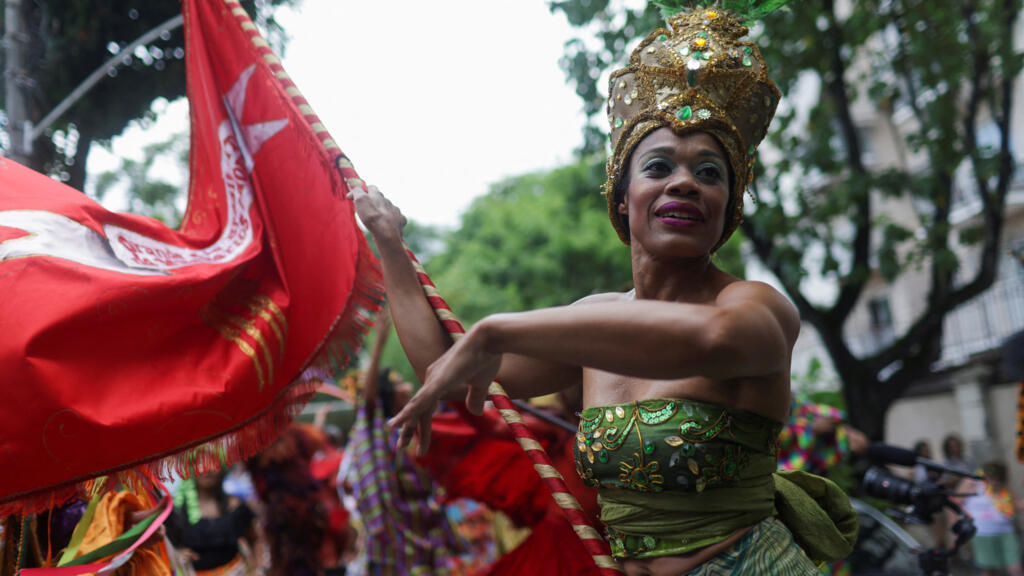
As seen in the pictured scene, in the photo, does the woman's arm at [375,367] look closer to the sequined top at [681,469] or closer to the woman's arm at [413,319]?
the woman's arm at [413,319]

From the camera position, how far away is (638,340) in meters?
1.75

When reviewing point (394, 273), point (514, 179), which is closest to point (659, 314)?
point (394, 273)

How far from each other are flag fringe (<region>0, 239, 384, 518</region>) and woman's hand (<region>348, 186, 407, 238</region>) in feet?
2.08

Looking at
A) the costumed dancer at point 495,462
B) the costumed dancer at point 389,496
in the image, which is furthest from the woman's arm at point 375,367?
the costumed dancer at point 495,462

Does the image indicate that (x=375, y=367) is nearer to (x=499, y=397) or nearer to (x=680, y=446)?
(x=499, y=397)

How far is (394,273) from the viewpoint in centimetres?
255

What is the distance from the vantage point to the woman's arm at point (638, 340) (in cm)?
175

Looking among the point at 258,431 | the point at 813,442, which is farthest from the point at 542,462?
the point at 813,442

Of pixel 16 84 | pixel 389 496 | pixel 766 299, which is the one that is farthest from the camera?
pixel 389 496

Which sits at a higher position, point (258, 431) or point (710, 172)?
point (710, 172)

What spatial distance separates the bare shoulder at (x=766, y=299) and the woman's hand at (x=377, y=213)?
101cm

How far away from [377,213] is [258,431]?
103 centimetres

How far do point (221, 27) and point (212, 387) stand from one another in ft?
5.24

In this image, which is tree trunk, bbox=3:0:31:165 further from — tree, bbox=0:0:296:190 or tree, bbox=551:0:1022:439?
tree, bbox=551:0:1022:439
